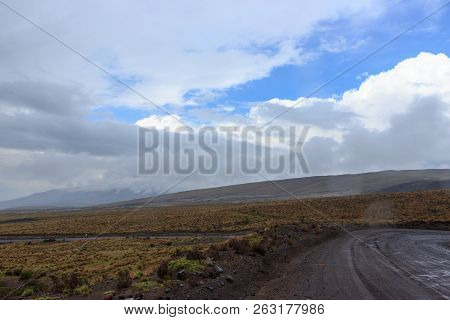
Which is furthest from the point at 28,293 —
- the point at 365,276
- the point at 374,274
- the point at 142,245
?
the point at 142,245

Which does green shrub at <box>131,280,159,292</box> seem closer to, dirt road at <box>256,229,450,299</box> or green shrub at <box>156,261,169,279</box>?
green shrub at <box>156,261,169,279</box>

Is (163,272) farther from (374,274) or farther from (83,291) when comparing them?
(374,274)

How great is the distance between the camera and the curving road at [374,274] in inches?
415

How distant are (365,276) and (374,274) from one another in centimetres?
55

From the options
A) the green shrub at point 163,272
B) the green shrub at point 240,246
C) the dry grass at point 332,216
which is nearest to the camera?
the green shrub at point 163,272

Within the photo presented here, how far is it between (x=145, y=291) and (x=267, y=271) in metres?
5.57

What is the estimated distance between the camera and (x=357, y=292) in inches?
417

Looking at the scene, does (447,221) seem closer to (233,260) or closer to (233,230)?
(233,230)

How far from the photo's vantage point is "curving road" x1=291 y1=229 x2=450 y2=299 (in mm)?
10539

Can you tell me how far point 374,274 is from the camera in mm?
13445

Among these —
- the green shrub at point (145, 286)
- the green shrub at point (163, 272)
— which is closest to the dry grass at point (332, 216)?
the green shrub at point (163, 272)

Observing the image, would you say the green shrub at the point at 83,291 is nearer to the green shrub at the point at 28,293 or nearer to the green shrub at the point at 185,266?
the green shrub at the point at 185,266
